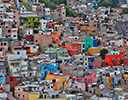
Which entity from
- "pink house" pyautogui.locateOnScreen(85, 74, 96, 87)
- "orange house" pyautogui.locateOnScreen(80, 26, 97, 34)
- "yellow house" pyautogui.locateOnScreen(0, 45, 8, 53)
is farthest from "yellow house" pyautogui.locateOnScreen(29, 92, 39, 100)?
"orange house" pyautogui.locateOnScreen(80, 26, 97, 34)

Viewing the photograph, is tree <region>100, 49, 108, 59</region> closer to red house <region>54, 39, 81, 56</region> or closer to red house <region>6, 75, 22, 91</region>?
red house <region>54, 39, 81, 56</region>

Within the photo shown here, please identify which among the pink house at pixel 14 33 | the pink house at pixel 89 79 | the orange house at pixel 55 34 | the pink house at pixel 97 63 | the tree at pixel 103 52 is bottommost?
the pink house at pixel 89 79

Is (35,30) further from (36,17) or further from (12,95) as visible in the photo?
(12,95)

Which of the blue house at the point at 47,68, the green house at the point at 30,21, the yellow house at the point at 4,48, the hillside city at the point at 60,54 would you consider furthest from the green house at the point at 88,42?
the yellow house at the point at 4,48

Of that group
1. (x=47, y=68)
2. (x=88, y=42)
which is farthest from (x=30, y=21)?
(x=47, y=68)

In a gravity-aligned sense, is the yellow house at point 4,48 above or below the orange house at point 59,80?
above

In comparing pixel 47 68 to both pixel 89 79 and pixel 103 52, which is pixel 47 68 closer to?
pixel 89 79

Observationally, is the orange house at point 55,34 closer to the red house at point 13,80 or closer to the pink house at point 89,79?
the pink house at point 89,79
